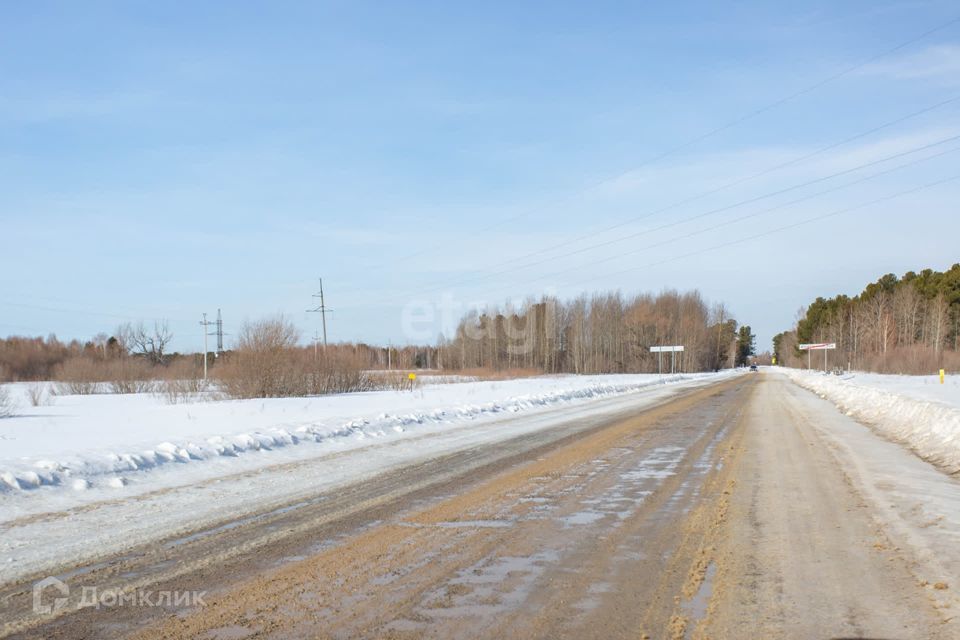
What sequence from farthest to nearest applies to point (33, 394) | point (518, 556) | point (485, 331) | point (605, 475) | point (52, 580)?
point (485, 331) < point (33, 394) < point (605, 475) < point (518, 556) < point (52, 580)

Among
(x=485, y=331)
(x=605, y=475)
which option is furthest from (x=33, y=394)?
(x=485, y=331)

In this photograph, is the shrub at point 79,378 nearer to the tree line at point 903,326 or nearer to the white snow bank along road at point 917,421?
the white snow bank along road at point 917,421

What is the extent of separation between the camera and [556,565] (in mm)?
5762

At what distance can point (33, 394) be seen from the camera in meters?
36.6

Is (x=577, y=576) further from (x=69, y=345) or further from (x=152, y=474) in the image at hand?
(x=69, y=345)

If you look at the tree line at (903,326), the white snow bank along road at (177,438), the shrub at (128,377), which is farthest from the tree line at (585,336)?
the white snow bank along road at (177,438)

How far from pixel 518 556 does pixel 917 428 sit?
1342 centimetres

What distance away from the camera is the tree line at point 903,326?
70.2 m

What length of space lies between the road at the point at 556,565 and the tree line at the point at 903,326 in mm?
69787

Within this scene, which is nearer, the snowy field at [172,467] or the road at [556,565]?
the road at [556,565]

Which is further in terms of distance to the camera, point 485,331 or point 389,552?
point 485,331

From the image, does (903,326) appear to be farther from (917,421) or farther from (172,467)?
(172,467)

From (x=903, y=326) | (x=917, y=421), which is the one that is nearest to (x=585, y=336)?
(x=903, y=326)

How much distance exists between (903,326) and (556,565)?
104922 mm
